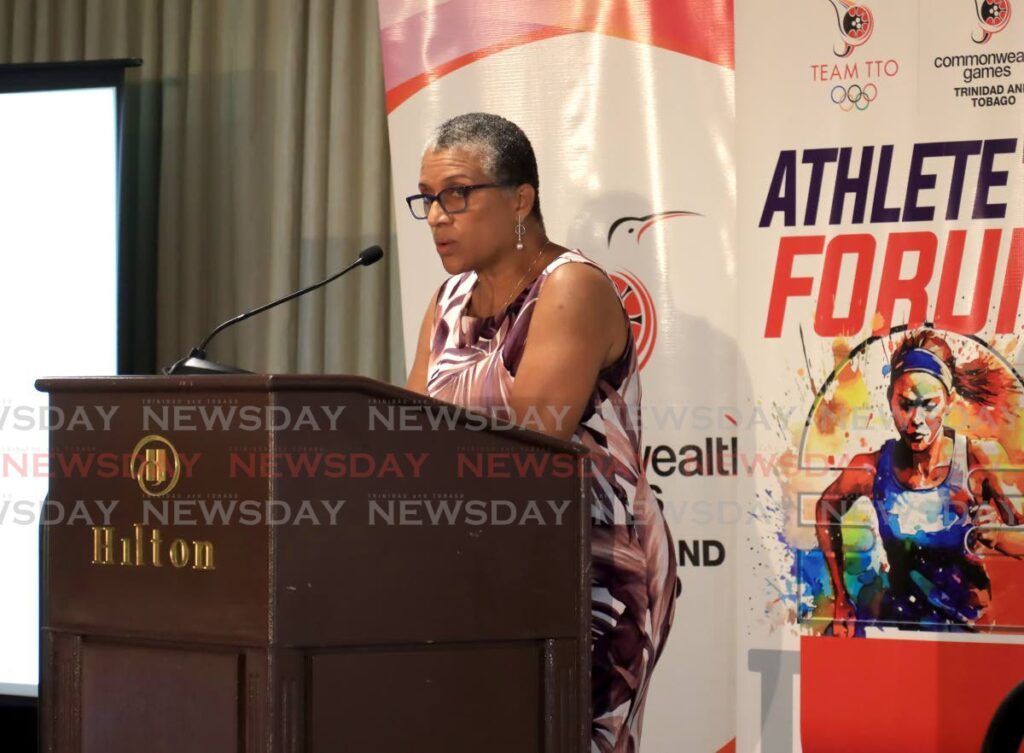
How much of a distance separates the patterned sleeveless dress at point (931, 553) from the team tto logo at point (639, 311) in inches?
26.5

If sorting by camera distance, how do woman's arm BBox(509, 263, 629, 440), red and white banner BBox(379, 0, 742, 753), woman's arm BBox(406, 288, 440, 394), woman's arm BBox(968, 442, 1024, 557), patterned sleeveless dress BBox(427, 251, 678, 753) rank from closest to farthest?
1. woman's arm BBox(509, 263, 629, 440)
2. patterned sleeveless dress BBox(427, 251, 678, 753)
3. woman's arm BBox(406, 288, 440, 394)
4. woman's arm BBox(968, 442, 1024, 557)
5. red and white banner BBox(379, 0, 742, 753)

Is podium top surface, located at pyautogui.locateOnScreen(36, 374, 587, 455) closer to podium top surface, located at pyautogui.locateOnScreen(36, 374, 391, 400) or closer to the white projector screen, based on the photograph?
podium top surface, located at pyautogui.locateOnScreen(36, 374, 391, 400)

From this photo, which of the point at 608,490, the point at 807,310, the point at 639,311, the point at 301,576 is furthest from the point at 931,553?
the point at 301,576

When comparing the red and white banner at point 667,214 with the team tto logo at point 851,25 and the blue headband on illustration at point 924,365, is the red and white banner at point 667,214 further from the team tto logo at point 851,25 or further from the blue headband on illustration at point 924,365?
the blue headband on illustration at point 924,365

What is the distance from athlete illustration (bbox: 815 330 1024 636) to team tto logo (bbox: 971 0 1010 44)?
75 centimetres

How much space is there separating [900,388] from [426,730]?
2.04 metres

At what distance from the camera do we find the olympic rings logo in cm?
309

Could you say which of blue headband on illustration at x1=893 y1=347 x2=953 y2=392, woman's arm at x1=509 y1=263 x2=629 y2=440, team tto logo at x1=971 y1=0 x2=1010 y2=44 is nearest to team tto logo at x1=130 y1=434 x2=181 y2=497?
woman's arm at x1=509 y1=263 x2=629 y2=440

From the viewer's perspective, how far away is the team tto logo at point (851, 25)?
3096 mm

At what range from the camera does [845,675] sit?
3043mm

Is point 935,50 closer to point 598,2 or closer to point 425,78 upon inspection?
point 598,2

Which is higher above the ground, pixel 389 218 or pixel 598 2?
pixel 598 2

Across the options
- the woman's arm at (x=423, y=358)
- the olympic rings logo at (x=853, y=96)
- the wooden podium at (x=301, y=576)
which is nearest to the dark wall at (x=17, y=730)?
the woman's arm at (x=423, y=358)

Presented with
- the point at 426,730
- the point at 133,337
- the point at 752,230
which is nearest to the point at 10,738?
the point at 133,337
